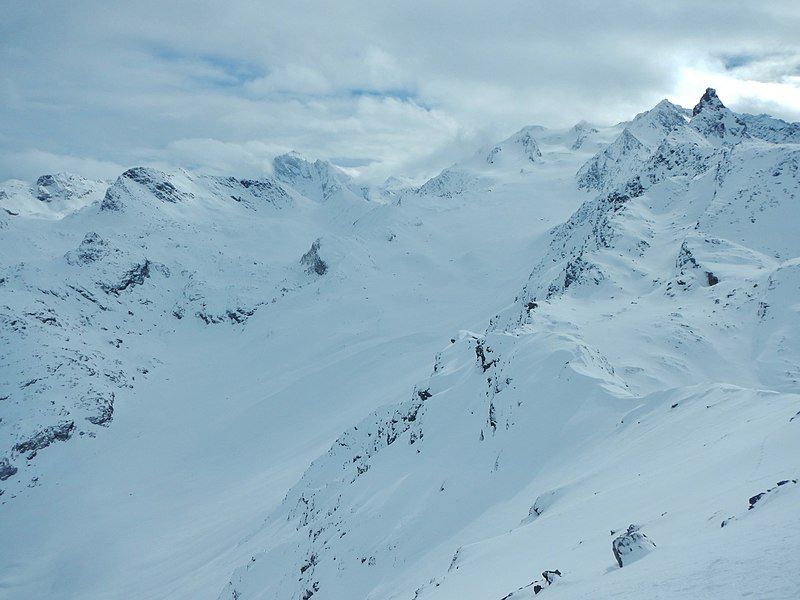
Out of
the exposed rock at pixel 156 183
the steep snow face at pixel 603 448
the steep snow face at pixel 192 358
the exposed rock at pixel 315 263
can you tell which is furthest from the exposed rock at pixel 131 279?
the steep snow face at pixel 603 448

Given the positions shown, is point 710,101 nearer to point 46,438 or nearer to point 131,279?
point 131,279

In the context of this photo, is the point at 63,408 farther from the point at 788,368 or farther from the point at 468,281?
the point at 788,368

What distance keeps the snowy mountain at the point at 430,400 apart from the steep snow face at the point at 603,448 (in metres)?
0.15

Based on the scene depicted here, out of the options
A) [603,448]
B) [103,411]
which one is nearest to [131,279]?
[103,411]

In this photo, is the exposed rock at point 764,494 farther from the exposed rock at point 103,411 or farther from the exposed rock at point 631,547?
the exposed rock at point 103,411

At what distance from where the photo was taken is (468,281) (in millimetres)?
112750

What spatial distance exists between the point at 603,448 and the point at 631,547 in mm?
13590

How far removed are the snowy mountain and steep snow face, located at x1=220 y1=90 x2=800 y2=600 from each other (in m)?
0.15

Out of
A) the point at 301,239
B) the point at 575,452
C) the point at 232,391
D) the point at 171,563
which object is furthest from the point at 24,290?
the point at 575,452

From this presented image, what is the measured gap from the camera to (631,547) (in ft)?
37.2

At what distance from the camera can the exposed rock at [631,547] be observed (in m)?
11.2

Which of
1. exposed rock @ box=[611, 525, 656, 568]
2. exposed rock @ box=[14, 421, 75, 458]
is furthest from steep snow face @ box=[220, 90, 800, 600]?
exposed rock @ box=[14, 421, 75, 458]

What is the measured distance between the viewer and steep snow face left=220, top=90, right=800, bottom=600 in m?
11.8

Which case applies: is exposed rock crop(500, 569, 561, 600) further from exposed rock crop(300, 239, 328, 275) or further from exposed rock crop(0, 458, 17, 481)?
exposed rock crop(300, 239, 328, 275)
